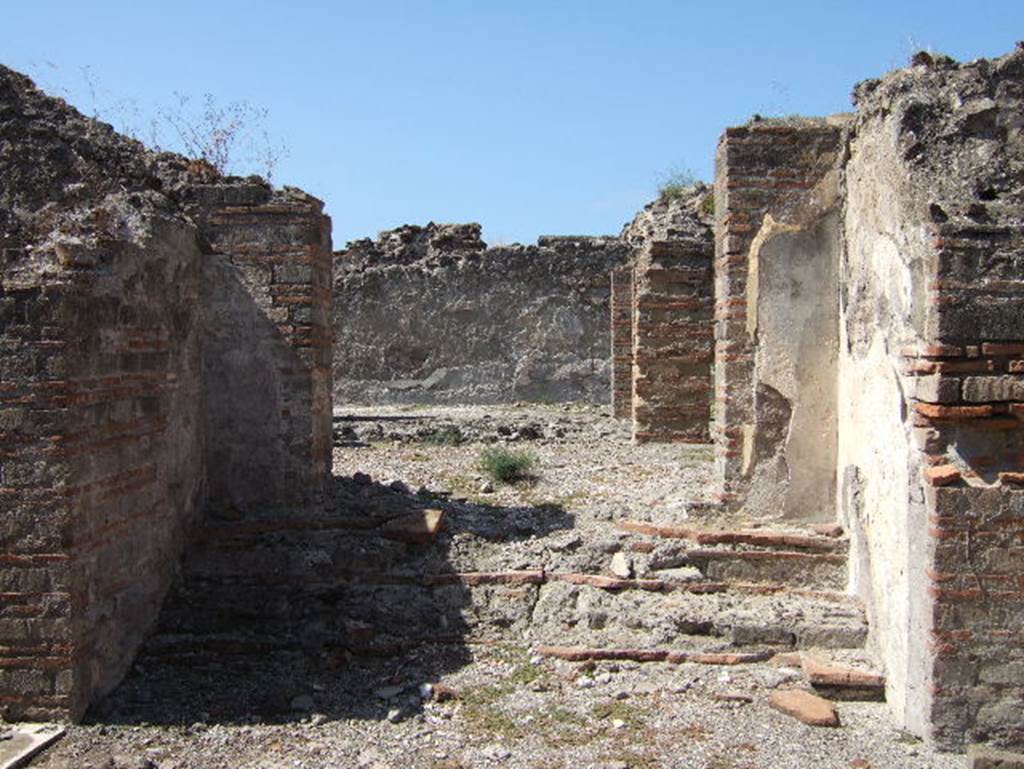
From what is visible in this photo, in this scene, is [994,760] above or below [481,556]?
below

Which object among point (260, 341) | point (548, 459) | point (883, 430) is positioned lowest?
point (548, 459)

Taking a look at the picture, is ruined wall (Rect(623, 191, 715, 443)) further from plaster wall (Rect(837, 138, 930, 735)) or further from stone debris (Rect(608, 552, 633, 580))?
stone debris (Rect(608, 552, 633, 580))

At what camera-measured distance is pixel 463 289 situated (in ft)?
57.3

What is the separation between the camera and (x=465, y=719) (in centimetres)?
477

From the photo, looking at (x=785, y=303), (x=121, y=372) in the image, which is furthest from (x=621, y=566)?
(x=121, y=372)

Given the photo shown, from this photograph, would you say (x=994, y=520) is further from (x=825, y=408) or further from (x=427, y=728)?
(x=427, y=728)

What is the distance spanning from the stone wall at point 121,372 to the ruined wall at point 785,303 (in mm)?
2808

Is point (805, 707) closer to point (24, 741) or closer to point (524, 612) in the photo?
point (524, 612)

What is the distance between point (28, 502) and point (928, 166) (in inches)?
171

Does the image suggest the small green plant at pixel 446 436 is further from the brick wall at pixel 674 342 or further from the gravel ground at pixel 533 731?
the gravel ground at pixel 533 731

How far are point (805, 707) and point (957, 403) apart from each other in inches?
63.1

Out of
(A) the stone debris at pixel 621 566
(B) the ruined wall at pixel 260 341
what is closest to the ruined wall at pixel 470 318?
(B) the ruined wall at pixel 260 341

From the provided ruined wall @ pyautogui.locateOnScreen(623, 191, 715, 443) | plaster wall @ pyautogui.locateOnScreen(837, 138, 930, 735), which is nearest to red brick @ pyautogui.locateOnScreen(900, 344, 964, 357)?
plaster wall @ pyautogui.locateOnScreen(837, 138, 930, 735)

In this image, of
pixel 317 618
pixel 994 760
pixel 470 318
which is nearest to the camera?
pixel 994 760
